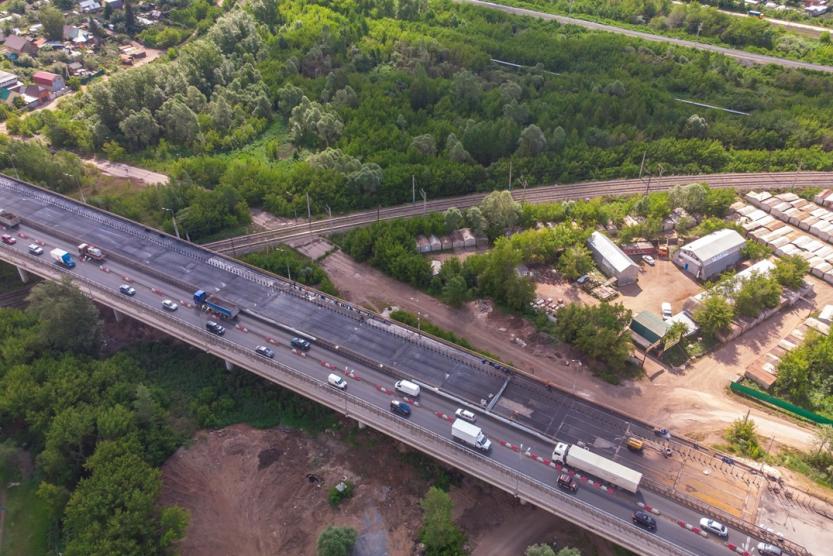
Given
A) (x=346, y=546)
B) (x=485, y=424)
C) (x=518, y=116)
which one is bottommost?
(x=346, y=546)

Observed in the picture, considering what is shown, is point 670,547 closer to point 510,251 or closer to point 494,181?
point 510,251

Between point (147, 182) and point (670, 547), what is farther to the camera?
point (147, 182)

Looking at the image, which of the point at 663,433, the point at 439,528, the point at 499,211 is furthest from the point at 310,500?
the point at 499,211

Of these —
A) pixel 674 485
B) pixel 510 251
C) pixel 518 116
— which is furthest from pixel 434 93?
pixel 674 485

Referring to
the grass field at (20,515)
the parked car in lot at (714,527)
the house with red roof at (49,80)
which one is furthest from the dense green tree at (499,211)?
the house with red roof at (49,80)

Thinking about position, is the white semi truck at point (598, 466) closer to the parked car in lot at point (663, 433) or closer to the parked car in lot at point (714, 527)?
the parked car in lot at point (714, 527)

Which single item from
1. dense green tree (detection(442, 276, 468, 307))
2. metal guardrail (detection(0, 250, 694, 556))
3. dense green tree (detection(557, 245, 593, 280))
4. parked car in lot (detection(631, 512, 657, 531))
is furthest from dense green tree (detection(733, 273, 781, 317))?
metal guardrail (detection(0, 250, 694, 556))

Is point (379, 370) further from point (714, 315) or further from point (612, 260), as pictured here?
point (714, 315)
